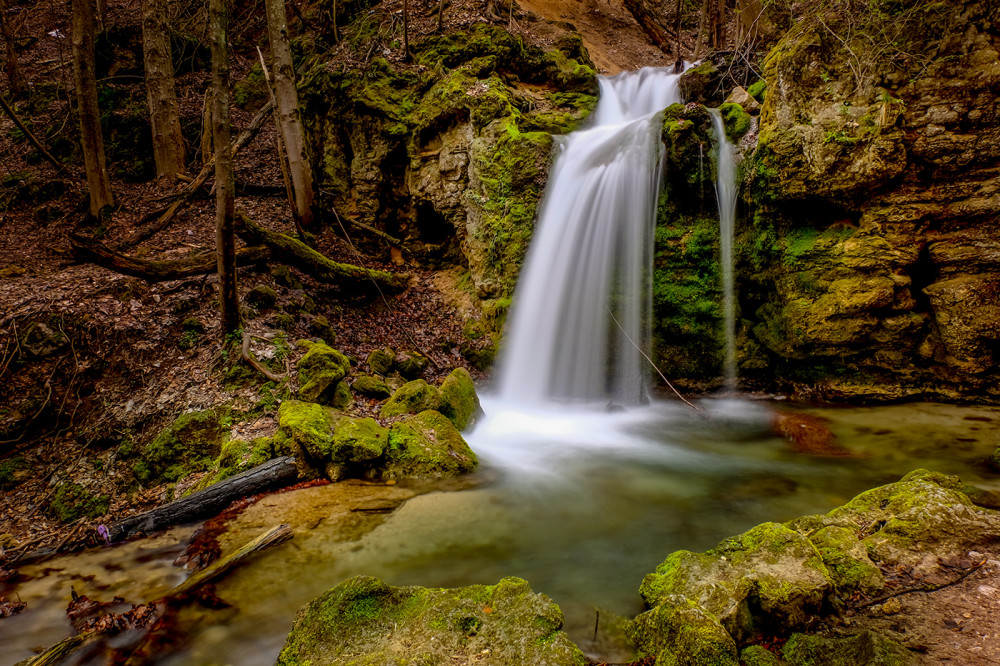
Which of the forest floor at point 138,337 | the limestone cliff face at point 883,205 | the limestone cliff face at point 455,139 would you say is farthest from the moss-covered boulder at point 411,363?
the limestone cliff face at point 883,205

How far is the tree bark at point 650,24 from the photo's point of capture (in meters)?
18.3

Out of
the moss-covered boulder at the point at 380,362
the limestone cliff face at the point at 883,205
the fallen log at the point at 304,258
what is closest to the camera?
the limestone cliff face at the point at 883,205

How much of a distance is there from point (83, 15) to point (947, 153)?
13967mm

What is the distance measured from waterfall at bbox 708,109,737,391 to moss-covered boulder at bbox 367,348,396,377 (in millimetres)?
5624

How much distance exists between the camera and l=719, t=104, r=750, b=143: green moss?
7.67 metres

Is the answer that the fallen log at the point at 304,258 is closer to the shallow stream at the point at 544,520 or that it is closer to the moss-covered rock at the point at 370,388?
the moss-covered rock at the point at 370,388

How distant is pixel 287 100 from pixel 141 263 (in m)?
4.26

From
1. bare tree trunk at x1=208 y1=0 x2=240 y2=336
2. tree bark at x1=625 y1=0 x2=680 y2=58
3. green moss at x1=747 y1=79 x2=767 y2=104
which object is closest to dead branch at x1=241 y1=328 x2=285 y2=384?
bare tree trunk at x1=208 y1=0 x2=240 y2=336

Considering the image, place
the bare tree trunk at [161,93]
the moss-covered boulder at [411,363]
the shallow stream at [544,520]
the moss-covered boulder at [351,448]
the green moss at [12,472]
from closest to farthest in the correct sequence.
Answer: the shallow stream at [544,520]
the green moss at [12,472]
the moss-covered boulder at [351,448]
the moss-covered boulder at [411,363]
the bare tree trunk at [161,93]

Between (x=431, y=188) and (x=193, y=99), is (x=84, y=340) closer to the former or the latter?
(x=431, y=188)

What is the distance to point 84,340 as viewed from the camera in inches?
229

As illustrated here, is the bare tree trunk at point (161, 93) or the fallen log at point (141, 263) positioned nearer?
the fallen log at point (141, 263)

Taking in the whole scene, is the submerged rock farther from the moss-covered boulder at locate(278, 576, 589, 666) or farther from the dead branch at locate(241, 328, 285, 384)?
the dead branch at locate(241, 328, 285, 384)

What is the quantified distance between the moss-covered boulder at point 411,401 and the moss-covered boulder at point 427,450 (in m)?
0.31
